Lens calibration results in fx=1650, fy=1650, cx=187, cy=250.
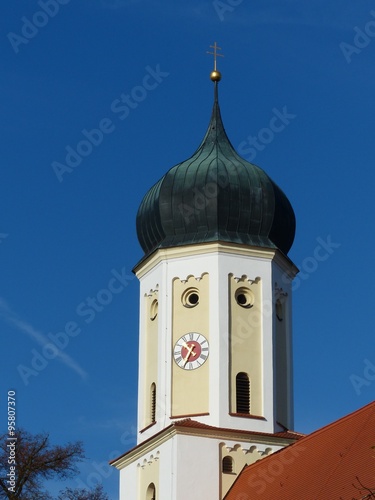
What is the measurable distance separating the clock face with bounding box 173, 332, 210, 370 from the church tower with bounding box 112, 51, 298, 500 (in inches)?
0.9

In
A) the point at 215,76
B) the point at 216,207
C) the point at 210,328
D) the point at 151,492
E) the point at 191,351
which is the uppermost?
the point at 215,76

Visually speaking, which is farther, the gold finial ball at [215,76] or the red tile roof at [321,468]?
the gold finial ball at [215,76]

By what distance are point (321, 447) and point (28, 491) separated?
721 cm

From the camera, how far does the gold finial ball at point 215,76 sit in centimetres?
4309

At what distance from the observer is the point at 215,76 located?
141 ft

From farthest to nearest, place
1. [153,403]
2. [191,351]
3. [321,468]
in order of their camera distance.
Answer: [153,403], [191,351], [321,468]

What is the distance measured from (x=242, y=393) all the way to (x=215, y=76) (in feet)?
29.5

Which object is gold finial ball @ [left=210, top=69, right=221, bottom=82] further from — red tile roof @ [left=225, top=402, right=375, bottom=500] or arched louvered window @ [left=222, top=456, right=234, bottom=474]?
red tile roof @ [left=225, top=402, right=375, bottom=500]

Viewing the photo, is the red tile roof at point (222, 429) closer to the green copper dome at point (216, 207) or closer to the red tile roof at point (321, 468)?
the red tile roof at point (321, 468)

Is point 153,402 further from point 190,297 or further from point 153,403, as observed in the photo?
point 190,297

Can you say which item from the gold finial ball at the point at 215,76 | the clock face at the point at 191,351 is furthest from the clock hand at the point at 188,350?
the gold finial ball at the point at 215,76

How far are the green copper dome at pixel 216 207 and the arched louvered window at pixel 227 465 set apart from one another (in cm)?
540

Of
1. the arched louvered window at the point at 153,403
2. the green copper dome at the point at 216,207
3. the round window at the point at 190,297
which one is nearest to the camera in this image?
the arched louvered window at the point at 153,403

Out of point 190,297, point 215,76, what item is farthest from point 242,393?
point 215,76
